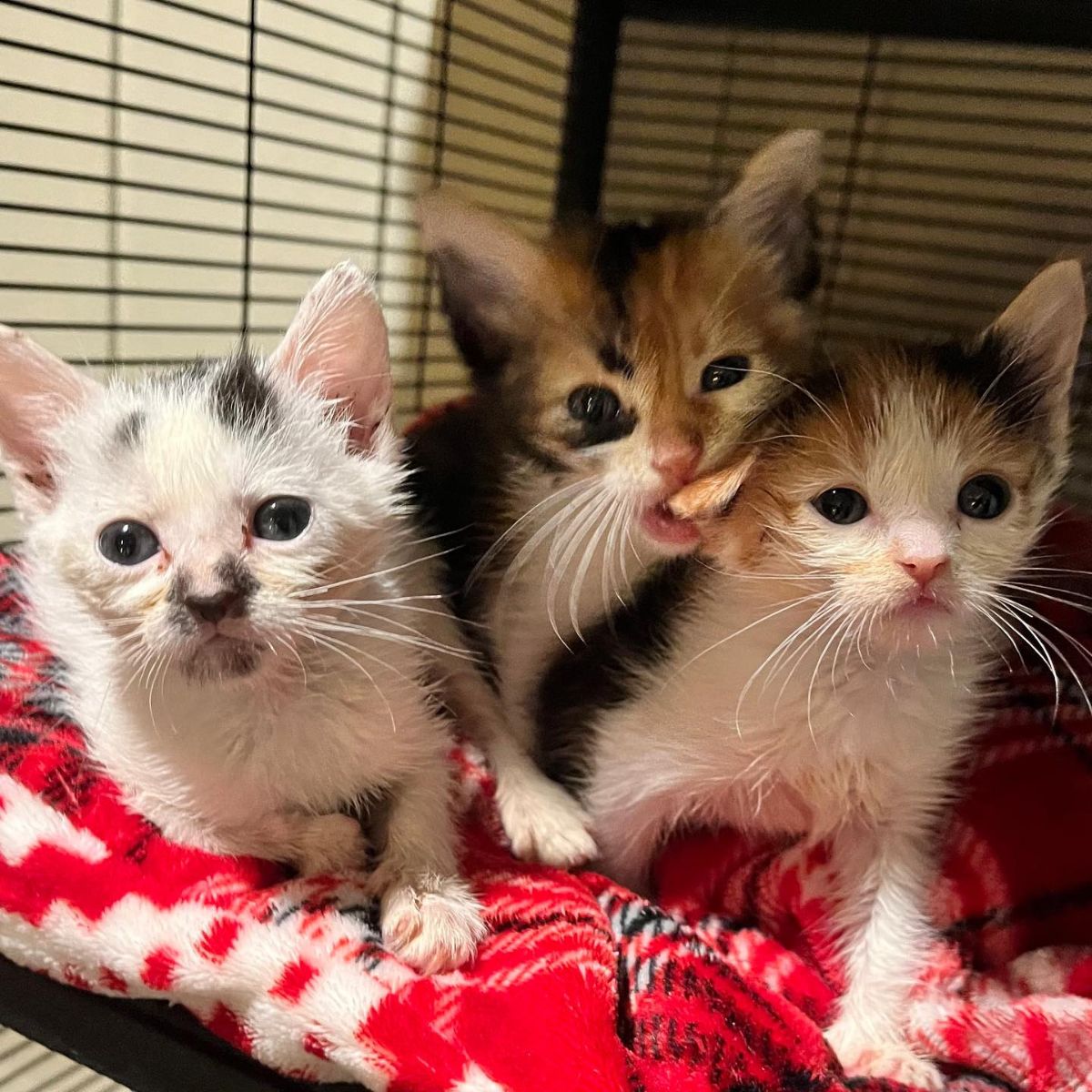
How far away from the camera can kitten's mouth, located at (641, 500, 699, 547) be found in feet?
2.62

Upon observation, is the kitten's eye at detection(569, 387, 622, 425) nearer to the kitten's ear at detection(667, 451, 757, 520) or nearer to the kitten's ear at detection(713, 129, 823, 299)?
the kitten's ear at detection(667, 451, 757, 520)

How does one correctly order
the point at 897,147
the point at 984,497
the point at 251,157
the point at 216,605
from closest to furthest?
the point at 216,605
the point at 984,497
the point at 251,157
the point at 897,147

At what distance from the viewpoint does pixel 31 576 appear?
969mm

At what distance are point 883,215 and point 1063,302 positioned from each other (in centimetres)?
68

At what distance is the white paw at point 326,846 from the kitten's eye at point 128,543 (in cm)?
26

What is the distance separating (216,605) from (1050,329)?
0.66m

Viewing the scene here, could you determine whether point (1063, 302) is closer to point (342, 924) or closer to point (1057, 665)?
point (1057, 665)

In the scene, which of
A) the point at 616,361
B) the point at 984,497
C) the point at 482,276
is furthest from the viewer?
the point at 482,276

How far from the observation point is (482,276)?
38.5 inches

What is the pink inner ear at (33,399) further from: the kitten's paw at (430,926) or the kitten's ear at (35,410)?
the kitten's paw at (430,926)

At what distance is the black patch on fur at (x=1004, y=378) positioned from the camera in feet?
2.51

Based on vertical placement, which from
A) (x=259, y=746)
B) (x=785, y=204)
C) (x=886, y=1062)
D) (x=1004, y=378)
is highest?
(x=785, y=204)

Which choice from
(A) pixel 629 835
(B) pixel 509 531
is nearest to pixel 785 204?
(B) pixel 509 531

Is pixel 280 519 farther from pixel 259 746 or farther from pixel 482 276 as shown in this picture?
pixel 482 276
